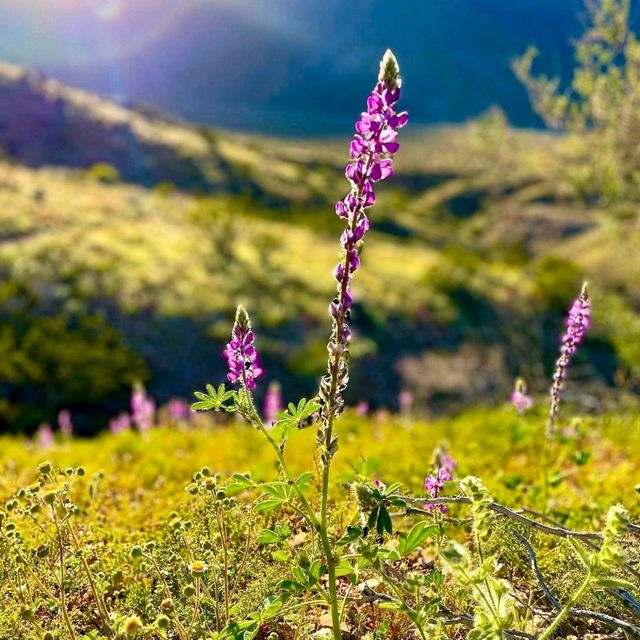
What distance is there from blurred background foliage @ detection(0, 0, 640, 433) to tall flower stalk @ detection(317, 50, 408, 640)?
6.00 metres

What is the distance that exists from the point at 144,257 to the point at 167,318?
567 cm

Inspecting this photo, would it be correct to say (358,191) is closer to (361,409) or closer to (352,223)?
(352,223)

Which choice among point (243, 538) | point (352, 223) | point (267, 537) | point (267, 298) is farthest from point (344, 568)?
point (267, 298)

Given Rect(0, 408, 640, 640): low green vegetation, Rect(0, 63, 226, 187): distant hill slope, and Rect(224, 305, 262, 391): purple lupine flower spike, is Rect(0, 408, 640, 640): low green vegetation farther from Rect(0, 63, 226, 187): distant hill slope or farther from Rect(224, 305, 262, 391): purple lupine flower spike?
Rect(0, 63, 226, 187): distant hill slope

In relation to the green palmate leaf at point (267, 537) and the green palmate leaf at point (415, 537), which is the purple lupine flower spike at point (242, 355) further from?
the green palmate leaf at point (415, 537)

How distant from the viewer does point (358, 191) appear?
197 cm

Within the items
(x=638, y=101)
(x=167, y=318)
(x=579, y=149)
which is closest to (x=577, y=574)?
(x=638, y=101)

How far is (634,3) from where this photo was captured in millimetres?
13117

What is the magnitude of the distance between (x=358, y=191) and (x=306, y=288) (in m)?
25.5

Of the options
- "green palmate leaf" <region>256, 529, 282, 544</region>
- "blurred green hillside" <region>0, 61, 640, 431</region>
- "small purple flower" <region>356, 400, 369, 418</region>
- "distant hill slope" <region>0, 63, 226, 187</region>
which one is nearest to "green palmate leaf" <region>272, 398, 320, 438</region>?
"green palmate leaf" <region>256, 529, 282, 544</region>

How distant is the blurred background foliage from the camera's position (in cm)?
1504

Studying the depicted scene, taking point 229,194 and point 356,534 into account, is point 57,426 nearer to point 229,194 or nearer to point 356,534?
point 356,534

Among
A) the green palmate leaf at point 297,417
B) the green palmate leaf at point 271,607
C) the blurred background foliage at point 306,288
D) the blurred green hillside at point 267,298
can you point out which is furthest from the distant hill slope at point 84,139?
the green palmate leaf at point 271,607

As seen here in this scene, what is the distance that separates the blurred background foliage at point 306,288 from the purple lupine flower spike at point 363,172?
19.8 feet
